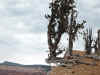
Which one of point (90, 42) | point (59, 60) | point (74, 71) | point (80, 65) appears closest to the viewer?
point (74, 71)

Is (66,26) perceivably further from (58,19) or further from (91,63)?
(91,63)

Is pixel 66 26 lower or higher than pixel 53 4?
lower

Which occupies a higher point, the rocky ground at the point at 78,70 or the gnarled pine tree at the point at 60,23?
the gnarled pine tree at the point at 60,23

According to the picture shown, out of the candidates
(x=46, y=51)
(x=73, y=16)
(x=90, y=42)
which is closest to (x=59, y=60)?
(x=46, y=51)

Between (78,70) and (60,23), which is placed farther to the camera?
(60,23)

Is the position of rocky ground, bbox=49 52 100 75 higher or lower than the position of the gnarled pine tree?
lower

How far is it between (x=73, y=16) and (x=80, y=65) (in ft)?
31.7

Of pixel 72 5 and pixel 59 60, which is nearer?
pixel 59 60

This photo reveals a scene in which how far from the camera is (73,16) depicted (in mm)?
37812

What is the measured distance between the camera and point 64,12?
3672 cm

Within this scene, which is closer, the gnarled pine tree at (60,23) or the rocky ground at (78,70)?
the rocky ground at (78,70)

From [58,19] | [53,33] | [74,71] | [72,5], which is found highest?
[72,5]

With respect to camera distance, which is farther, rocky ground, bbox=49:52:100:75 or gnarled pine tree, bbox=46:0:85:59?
gnarled pine tree, bbox=46:0:85:59

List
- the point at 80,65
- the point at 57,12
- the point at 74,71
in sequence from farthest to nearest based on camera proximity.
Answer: the point at 57,12 < the point at 80,65 < the point at 74,71
